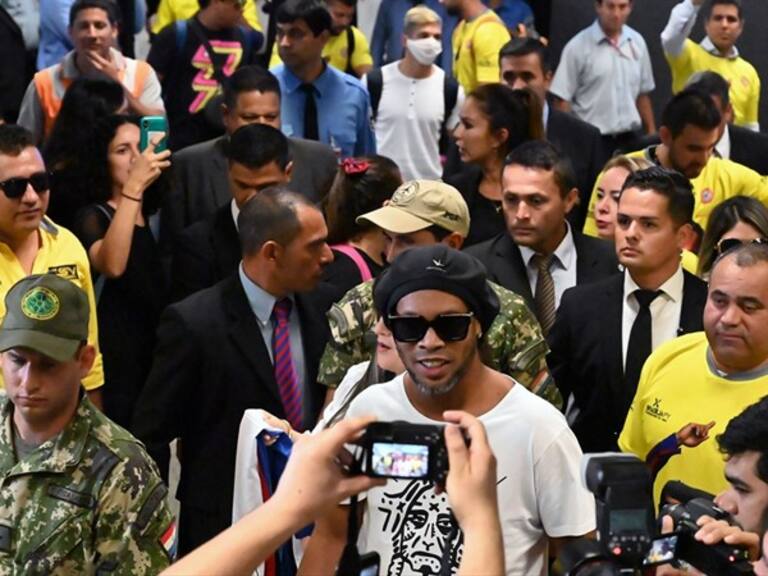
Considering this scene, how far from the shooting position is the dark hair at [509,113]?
7.62 meters

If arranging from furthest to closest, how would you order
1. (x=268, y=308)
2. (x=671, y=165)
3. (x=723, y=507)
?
Result: (x=671, y=165), (x=268, y=308), (x=723, y=507)

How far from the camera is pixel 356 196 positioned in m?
6.22

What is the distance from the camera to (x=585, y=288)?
5.89 m

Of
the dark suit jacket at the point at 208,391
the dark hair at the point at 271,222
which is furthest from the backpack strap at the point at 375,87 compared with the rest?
the dark suit jacket at the point at 208,391

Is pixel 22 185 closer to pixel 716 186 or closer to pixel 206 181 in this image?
pixel 206 181

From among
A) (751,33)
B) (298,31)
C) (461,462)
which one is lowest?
(751,33)

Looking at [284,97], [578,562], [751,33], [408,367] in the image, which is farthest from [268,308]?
[751,33]

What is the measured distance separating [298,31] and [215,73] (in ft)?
2.11

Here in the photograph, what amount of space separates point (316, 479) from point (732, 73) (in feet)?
28.8

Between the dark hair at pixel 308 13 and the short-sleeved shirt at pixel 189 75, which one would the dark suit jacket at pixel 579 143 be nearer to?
the dark hair at pixel 308 13

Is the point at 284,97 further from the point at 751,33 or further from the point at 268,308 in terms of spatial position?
the point at 751,33

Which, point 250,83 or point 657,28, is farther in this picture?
point 657,28

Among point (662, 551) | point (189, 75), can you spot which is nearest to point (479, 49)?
point (189, 75)

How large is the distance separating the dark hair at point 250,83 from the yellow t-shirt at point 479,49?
119 inches
